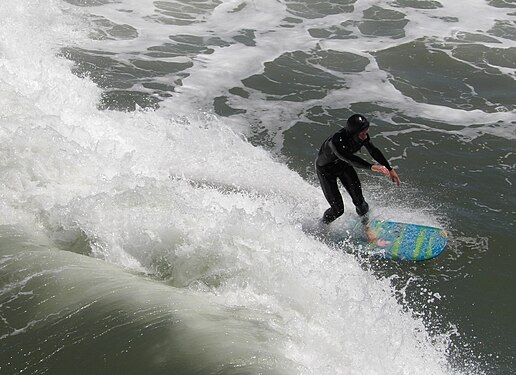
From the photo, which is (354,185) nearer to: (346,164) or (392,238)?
(346,164)

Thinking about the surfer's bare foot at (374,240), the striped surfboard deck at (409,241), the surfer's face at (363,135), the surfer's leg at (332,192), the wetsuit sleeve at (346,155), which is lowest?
the surfer's bare foot at (374,240)

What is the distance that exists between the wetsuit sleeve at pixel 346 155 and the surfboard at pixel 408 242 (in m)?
1.06

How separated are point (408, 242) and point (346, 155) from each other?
1313 millimetres

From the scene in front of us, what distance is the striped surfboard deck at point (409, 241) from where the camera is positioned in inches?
280

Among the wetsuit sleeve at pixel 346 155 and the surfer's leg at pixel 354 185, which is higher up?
the wetsuit sleeve at pixel 346 155

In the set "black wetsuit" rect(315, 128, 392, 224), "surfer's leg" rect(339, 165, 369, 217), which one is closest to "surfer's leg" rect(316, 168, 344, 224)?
"black wetsuit" rect(315, 128, 392, 224)

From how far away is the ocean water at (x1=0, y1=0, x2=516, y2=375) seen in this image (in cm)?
457

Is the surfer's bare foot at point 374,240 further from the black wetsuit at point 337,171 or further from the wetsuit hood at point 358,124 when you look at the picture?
the wetsuit hood at point 358,124

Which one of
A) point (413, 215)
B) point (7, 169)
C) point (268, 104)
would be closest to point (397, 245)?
point (413, 215)

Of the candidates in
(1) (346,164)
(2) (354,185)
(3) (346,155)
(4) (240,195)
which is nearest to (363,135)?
(3) (346,155)

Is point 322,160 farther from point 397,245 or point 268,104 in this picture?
point 268,104

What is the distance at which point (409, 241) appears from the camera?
730 cm

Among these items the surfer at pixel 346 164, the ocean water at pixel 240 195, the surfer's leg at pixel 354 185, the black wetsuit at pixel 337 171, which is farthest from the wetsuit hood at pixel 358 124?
the ocean water at pixel 240 195

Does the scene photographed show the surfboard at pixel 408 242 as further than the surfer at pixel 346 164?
Yes
